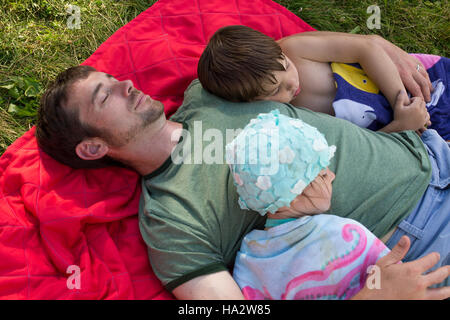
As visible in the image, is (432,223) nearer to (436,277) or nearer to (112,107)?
(436,277)

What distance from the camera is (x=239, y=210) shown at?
7.25ft

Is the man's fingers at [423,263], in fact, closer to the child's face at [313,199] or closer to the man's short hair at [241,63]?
the child's face at [313,199]

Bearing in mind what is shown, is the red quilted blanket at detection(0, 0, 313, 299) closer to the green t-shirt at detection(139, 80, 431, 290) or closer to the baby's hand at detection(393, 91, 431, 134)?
the green t-shirt at detection(139, 80, 431, 290)

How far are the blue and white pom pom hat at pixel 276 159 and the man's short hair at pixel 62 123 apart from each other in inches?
38.2

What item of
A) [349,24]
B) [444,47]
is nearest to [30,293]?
[349,24]

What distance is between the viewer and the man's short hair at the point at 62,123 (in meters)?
2.27

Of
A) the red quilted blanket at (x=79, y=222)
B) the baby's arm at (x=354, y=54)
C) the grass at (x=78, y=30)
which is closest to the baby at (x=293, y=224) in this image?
the red quilted blanket at (x=79, y=222)

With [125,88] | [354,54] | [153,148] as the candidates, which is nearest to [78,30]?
[125,88]

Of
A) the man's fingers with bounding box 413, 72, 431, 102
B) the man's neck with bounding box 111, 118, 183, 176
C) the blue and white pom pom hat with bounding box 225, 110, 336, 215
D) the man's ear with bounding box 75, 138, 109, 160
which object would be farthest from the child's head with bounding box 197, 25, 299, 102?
the man's fingers with bounding box 413, 72, 431, 102

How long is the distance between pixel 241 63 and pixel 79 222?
1.30m

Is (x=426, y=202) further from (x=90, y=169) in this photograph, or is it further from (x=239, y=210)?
(x=90, y=169)

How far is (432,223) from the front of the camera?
2.14 meters

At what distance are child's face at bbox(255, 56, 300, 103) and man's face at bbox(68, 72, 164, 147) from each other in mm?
680
